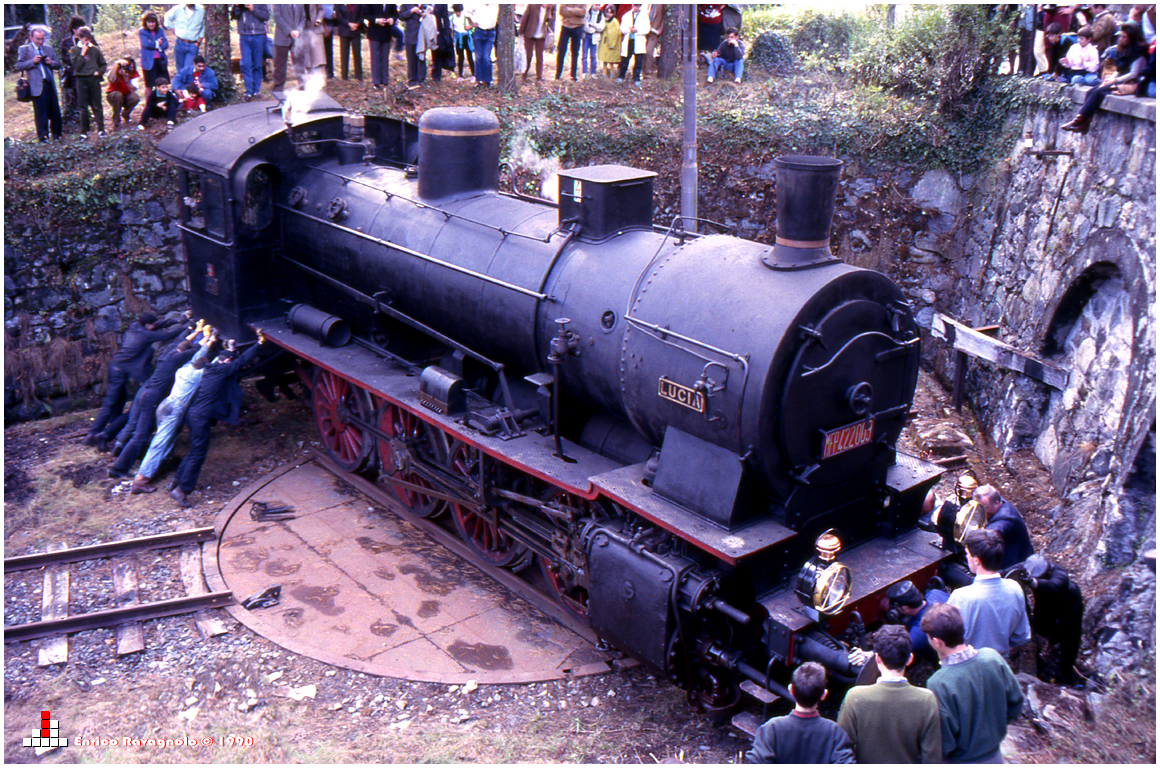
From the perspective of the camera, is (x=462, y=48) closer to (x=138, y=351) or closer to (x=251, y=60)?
(x=251, y=60)

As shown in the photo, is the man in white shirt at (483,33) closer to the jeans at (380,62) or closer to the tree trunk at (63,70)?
the jeans at (380,62)

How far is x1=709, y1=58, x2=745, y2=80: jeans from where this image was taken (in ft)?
51.1

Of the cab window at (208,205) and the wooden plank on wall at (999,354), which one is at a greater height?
the cab window at (208,205)

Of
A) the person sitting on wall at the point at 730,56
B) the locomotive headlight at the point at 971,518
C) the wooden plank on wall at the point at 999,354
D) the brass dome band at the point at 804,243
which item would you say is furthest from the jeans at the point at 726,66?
the locomotive headlight at the point at 971,518

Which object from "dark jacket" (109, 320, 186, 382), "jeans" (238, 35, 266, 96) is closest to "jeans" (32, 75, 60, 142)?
"jeans" (238, 35, 266, 96)

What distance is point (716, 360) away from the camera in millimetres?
5473

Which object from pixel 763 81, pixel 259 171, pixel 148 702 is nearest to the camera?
pixel 148 702

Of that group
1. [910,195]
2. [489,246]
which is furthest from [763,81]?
[489,246]

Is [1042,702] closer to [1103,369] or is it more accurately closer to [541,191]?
[1103,369]

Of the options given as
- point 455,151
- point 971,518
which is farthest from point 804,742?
point 455,151

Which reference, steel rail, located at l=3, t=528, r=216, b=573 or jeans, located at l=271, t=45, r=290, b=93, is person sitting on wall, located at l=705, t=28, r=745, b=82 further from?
steel rail, located at l=3, t=528, r=216, b=573

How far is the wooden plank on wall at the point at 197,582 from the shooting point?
273 inches

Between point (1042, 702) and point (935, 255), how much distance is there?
872cm

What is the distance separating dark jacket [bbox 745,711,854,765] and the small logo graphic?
14.8 feet
